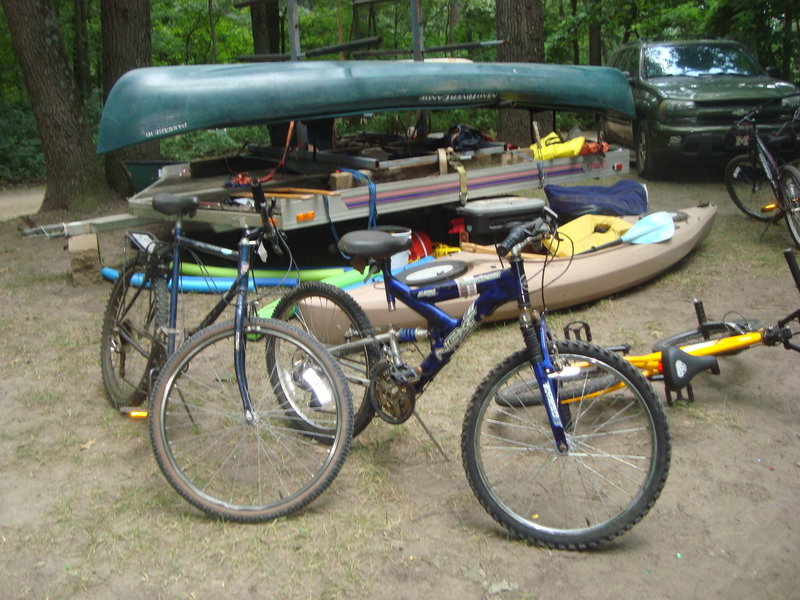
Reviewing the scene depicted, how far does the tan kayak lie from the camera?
5.53 metres

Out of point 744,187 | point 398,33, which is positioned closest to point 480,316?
point 744,187

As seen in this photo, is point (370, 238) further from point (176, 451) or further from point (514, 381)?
point (176, 451)

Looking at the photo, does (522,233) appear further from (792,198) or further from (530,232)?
(792,198)

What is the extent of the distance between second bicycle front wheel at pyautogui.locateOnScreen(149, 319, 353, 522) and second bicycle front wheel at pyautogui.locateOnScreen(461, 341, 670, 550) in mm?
646

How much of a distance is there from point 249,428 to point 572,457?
1323mm

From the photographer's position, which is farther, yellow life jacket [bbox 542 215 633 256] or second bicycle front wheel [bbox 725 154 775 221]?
second bicycle front wheel [bbox 725 154 775 221]

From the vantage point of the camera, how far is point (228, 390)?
162 inches

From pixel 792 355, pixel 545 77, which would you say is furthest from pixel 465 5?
pixel 792 355

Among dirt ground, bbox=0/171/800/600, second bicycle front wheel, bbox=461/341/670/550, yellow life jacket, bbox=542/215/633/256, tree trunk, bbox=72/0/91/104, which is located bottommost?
dirt ground, bbox=0/171/800/600

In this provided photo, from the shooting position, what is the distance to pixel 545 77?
8414mm

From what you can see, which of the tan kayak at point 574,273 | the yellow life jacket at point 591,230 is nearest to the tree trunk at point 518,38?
the yellow life jacket at point 591,230

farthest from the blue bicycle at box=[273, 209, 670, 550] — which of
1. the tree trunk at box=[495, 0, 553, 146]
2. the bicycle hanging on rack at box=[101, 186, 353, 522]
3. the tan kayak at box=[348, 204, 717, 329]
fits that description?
the tree trunk at box=[495, 0, 553, 146]

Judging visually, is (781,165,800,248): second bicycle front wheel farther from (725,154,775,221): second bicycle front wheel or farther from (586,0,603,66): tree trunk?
(586,0,603,66): tree trunk

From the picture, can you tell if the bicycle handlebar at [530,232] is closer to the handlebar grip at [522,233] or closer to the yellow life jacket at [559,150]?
the handlebar grip at [522,233]
